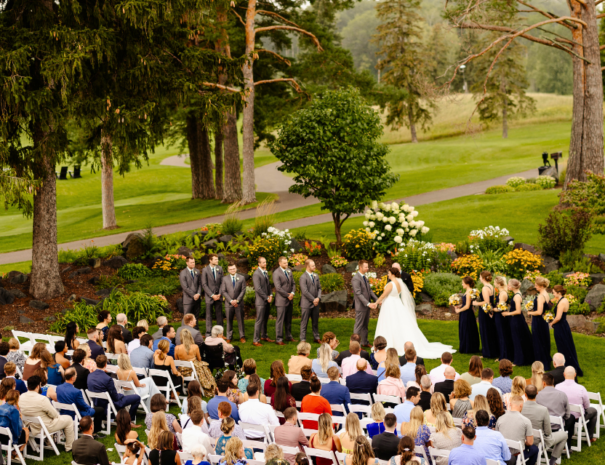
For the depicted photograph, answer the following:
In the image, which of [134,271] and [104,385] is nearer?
[104,385]

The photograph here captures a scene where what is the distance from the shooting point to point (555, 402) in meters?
8.28

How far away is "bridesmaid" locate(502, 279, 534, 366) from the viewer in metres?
11.8

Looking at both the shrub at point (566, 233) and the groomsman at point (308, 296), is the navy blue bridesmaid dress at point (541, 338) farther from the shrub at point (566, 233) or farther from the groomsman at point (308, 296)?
the shrub at point (566, 233)

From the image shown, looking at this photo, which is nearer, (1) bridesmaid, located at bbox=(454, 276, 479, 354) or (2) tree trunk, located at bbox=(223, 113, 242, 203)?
A: (1) bridesmaid, located at bbox=(454, 276, 479, 354)

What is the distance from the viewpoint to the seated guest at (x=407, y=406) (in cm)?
775

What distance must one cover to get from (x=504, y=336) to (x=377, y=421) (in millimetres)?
5732

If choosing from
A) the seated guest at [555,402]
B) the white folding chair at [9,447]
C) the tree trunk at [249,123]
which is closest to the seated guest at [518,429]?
the seated guest at [555,402]

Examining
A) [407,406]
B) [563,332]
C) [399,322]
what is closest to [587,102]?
[563,332]

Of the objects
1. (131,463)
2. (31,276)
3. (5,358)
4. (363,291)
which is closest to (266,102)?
(31,276)

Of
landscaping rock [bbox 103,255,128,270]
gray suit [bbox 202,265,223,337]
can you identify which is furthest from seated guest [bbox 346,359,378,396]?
landscaping rock [bbox 103,255,128,270]

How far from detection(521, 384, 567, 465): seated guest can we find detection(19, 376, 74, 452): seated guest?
644 cm

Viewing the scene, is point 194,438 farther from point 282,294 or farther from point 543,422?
point 282,294

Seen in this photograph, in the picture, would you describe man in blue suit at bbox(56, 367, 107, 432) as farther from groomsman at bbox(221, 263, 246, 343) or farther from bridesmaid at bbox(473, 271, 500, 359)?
bridesmaid at bbox(473, 271, 500, 359)

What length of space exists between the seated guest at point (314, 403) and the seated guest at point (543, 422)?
2.57 meters
